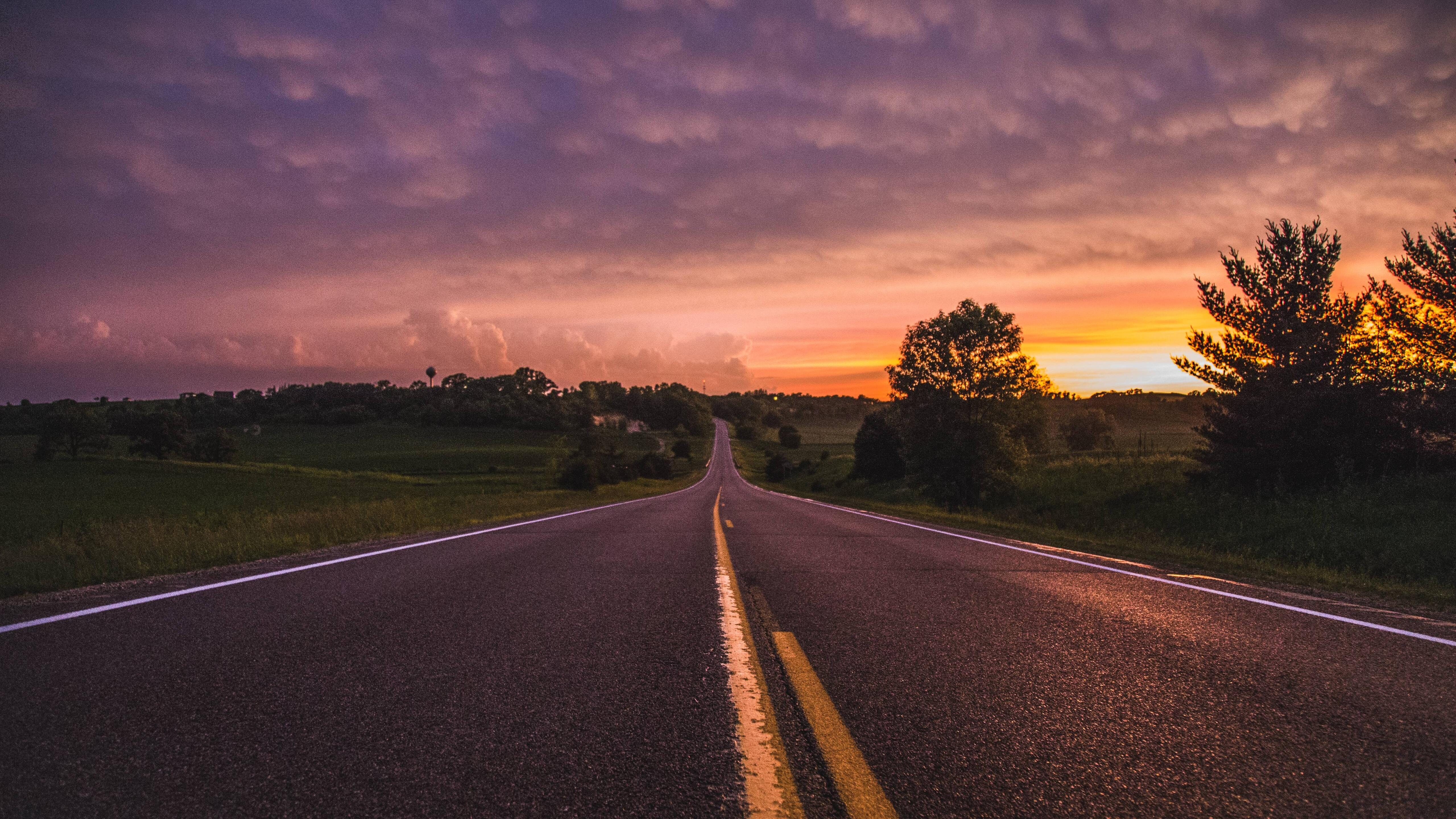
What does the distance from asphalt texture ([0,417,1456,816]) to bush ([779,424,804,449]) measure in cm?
12163

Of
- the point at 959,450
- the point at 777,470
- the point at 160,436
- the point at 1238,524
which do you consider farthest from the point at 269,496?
→ the point at 777,470

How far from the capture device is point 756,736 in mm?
2771

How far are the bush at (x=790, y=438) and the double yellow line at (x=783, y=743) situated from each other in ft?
403

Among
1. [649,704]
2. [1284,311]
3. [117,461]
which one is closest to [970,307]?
[1284,311]

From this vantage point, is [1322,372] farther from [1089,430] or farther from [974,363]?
[1089,430]

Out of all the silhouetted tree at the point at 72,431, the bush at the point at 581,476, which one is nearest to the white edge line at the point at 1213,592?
the bush at the point at 581,476

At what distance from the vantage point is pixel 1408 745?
8.91 feet

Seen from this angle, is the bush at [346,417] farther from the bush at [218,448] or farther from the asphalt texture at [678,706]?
the asphalt texture at [678,706]

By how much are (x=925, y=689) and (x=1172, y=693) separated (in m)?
1.32

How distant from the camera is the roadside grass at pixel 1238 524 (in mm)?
10047

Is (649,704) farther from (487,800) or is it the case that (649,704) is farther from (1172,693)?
(1172,693)

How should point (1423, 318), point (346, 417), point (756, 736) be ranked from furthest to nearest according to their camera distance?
point (346, 417), point (1423, 318), point (756, 736)

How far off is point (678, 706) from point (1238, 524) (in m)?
23.3

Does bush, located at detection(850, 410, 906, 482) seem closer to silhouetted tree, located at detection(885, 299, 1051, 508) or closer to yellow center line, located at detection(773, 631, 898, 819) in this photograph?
silhouetted tree, located at detection(885, 299, 1051, 508)
